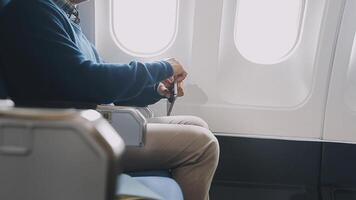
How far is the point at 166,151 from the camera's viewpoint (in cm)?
161

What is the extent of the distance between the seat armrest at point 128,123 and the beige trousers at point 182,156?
43mm

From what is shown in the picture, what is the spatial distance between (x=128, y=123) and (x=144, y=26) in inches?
44.6

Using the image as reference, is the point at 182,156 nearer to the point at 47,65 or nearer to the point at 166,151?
the point at 166,151

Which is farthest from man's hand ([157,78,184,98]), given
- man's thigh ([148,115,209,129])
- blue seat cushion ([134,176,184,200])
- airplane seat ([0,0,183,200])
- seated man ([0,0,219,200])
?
airplane seat ([0,0,183,200])

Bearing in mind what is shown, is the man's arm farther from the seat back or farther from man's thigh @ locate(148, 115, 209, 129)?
the seat back

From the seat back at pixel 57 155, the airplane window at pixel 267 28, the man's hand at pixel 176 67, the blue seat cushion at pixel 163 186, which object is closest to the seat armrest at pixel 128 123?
the blue seat cushion at pixel 163 186

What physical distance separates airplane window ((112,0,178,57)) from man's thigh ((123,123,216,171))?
1035 mm

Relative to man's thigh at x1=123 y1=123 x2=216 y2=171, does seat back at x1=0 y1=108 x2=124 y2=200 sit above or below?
above

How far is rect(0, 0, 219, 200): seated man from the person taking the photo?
1.41 meters

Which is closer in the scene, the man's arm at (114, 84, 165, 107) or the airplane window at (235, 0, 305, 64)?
the man's arm at (114, 84, 165, 107)

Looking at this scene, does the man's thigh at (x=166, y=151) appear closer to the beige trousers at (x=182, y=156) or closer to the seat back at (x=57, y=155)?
the beige trousers at (x=182, y=156)

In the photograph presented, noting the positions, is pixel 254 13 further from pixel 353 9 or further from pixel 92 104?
pixel 92 104

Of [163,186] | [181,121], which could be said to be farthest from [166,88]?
[163,186]

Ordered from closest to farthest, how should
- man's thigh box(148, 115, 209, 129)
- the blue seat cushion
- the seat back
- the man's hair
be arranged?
1. the seat back
2. the blue seat cushion
3. the man's hair
4. man's thigh box(148, 115, 209, 129)
